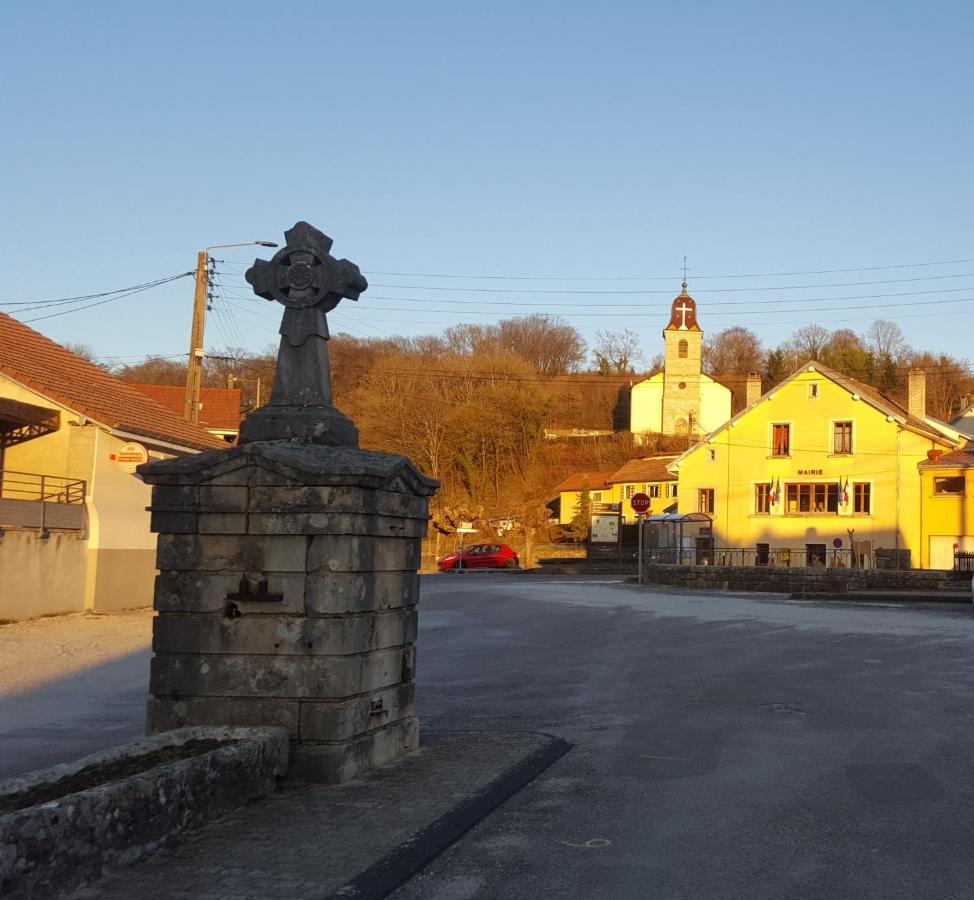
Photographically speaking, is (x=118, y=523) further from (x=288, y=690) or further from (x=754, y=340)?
(x=754, y=340)

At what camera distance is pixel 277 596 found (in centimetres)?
764

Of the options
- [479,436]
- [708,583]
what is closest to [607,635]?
[708,583]

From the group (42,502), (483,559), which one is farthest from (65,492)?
(483,559)

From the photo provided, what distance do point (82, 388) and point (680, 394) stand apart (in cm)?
7602

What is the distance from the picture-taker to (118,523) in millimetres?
26516

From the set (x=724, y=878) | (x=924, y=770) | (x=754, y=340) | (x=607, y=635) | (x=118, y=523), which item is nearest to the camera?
(x=724, y=878)

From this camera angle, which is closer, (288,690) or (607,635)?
(288,690)

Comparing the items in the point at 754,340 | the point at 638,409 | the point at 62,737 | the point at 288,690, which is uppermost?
the point at 754,340

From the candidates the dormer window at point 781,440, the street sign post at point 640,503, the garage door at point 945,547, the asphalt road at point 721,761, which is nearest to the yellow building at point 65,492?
the asphalt road at point 721,761

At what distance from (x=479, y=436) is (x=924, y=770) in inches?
2598

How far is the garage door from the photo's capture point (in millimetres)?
48438

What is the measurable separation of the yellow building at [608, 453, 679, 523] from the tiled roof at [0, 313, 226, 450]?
143 ft

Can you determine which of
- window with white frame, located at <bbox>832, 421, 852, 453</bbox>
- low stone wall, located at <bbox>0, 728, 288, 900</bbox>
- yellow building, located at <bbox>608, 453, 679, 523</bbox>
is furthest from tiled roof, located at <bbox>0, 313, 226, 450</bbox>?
yellow building, located at <bbox>608, 453, 679, 523</bbox>

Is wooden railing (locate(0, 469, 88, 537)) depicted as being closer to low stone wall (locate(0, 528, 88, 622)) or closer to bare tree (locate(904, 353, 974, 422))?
low stone wall (locate(0, 528, 88, 622))
